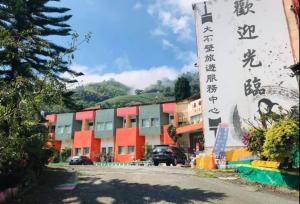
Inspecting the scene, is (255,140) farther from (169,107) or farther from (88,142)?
(88,142)

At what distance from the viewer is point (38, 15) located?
20.3 metres

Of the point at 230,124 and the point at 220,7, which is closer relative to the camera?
the point at 230,124

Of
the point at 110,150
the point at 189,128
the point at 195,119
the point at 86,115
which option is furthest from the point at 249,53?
the point at 86,115

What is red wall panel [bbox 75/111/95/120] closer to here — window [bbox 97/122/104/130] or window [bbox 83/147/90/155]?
window [bbox 97/122/104/130]

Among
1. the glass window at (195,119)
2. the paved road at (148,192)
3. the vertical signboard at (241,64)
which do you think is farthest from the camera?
the glass window at (195,119)

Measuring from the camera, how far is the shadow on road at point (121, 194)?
1145 centimetres

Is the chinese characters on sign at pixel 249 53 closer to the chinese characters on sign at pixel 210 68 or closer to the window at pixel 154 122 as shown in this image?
the chinese characters on sign at pixel 210 68

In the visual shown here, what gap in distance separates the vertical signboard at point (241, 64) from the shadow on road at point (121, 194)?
16.5m

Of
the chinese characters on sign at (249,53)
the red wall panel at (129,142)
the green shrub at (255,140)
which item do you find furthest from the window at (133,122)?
the green shrub at (255,140)

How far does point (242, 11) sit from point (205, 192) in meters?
21.9

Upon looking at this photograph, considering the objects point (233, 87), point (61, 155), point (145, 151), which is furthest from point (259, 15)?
point (61, 155)

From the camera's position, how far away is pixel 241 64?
29.3m

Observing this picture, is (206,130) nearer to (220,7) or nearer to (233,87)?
(233,87)

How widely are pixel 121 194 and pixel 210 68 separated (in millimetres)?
20276
